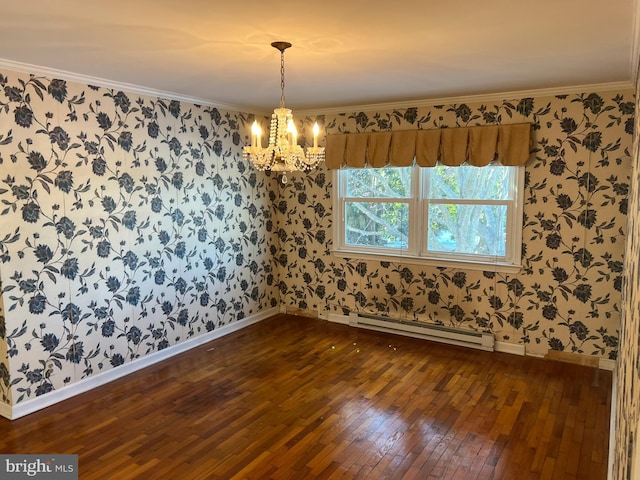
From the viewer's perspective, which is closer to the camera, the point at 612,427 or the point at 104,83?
the point at 612,427

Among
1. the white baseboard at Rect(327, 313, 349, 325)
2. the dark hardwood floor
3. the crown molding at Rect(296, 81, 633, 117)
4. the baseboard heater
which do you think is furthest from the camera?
the white baseboard at Rect(327, 313, 349, 325)

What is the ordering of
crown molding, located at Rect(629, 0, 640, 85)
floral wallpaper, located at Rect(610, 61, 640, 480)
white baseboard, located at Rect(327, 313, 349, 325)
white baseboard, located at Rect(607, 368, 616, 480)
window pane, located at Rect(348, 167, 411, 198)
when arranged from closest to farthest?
floral wallpaper, located at Rect(610, 61, 640, 480) → crown molding, located at Rect(629, 0, 640, 85) → white baseboard, located at Rect(607, 368, 616, 480) → window pane, located at Rect(348, 167, 411, 198) → white baseboard, located at Rect(327, 313, 349, 325)

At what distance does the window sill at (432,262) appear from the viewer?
4449 mm

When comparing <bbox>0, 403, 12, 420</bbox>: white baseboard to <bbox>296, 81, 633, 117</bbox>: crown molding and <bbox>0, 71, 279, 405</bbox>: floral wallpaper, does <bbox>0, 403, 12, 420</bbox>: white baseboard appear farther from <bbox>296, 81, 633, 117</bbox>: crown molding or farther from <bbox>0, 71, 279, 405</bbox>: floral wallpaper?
<bbox>296, 81, 633, 117</bbox>: crown molding

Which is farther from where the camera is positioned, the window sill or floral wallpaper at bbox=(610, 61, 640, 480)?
the window sill

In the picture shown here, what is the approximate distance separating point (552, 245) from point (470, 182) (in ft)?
3.14

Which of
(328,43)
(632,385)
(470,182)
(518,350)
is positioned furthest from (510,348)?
(328,43)

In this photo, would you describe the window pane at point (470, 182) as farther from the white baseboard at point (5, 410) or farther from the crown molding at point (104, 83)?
the white baseboard at point (5, 410)

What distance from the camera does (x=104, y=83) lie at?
3693 mm

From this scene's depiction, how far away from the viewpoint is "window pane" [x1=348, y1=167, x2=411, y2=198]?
4.97 meters

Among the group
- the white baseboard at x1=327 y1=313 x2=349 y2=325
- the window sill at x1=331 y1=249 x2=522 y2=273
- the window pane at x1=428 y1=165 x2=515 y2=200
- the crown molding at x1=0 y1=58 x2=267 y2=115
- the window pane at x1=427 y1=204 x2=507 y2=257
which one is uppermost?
the crown molding at x1=0 y1=58 x2=267 y2=115

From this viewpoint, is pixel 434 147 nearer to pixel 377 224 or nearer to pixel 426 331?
pixel 377 224

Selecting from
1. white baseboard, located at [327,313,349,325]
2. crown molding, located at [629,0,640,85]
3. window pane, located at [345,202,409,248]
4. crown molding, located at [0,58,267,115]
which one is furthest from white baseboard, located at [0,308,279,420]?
crown molding, located at [629,0,640,85]

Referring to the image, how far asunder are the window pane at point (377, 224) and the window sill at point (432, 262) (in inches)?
4.9
